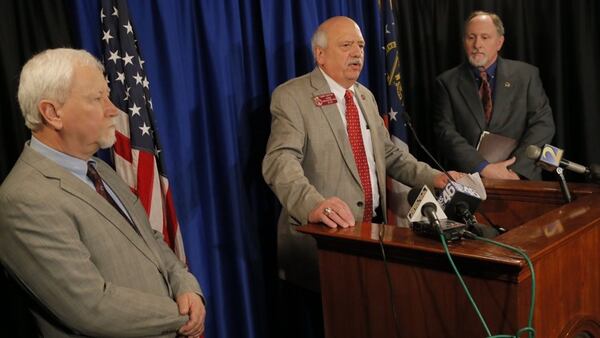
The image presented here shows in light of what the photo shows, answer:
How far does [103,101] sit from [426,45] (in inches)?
116

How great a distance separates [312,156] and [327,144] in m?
0.08

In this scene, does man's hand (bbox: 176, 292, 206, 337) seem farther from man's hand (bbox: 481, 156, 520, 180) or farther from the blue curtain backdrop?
man's hand (bbox: 481, 156, 520, 180)

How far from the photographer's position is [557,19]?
3.58 meters

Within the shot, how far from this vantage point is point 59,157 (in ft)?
4.79

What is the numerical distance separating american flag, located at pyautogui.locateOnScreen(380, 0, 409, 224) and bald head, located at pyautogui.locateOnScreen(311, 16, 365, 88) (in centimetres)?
82

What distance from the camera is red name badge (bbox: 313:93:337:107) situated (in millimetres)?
2365

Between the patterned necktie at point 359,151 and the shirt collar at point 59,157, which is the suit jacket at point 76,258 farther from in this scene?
the patterned necktie at point 359,151

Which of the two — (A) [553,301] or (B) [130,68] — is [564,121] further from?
(B) [130,68]

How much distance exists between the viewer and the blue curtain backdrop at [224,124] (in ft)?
8.01

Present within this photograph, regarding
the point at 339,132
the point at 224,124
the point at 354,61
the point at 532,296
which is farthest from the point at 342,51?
the point at 532,296

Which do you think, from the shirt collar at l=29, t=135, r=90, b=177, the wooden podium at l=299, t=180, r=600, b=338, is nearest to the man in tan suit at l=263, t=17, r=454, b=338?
the wooden podium at l=299, t=180, r=600, b=338

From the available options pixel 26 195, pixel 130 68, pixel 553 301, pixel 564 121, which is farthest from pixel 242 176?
pixel 564 121

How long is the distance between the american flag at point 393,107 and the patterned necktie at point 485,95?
0.48 metres

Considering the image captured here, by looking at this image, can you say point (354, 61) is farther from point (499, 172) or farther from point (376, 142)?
point (499, 172)
